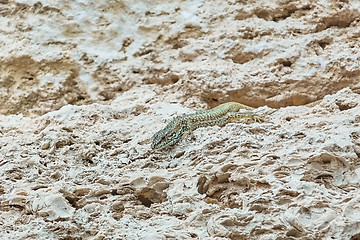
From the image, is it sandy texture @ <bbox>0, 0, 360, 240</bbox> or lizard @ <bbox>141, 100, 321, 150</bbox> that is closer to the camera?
sandy texture @ <bbox>0, 0, 360, 240</bbox>

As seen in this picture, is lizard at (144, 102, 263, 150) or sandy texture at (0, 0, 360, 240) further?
lizard at (144, 102, 263, 150)

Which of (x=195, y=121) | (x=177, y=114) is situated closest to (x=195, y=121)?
(x=195, y=121)

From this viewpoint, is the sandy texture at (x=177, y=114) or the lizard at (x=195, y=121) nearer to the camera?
the sandy texture at (x=177, y=114)

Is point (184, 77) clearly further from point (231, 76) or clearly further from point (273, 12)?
point (273, 12)

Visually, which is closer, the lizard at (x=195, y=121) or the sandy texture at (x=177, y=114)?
the sandy texture at (x=177, y=114)

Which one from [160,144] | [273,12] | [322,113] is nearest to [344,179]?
[322,113]
